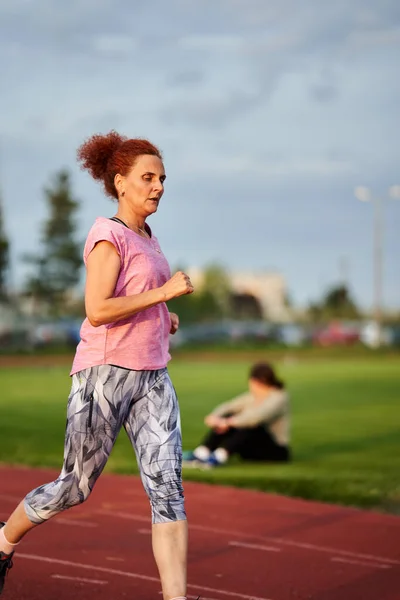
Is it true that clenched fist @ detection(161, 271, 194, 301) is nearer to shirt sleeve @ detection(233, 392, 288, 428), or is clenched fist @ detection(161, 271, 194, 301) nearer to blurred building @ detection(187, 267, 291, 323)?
shirt sleeve @ detection(233, 392, 288, 428)

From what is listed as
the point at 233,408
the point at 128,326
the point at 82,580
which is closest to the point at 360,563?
the point at 82,580

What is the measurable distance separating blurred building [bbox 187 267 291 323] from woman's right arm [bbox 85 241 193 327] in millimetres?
145135

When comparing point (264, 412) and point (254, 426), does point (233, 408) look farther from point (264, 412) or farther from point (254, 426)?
point (264, 412)

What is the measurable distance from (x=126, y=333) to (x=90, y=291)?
0.81ft

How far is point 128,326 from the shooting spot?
4.72 metres

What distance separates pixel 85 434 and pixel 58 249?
244 ft

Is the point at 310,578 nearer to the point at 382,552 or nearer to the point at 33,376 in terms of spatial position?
the point at 382,552

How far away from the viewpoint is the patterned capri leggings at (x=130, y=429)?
15.4 feet

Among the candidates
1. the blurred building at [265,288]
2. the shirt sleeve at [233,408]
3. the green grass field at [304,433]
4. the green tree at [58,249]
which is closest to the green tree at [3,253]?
the green tree at [58,249]

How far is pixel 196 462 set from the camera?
12031 millimetres

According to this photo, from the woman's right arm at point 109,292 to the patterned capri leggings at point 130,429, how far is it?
10.4 inches

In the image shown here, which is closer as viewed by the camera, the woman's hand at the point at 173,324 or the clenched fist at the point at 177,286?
the clenched fist at the point at 177,286

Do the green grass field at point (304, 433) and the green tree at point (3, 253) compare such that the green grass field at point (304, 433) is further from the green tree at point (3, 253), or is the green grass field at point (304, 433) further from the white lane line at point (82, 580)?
the green tree at point (3, 253)

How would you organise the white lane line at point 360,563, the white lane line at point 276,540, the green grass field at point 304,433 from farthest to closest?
the green grass field at point 304,433
the white lane line at point 276,540
the white lane line at point 360,563
